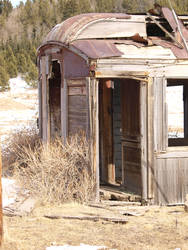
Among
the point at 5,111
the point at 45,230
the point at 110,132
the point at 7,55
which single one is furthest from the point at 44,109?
the point at 7,55

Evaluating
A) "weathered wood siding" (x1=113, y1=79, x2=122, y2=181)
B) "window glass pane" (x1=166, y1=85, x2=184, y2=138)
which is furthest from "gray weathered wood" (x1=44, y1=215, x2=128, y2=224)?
"window glass pane" (x1=166, y1=85, x2=184, y2=138)

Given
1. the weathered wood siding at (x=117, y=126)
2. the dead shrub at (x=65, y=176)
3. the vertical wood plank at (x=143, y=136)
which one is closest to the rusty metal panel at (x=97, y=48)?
the vertical wood plank at (x=143, y=136)

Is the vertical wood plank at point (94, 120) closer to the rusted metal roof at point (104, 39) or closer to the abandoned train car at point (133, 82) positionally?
the abandoned train car at point (133, 82)

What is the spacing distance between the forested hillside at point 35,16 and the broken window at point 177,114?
2312 centimetres

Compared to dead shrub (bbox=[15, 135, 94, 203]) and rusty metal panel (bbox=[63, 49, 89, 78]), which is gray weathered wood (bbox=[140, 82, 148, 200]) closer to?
dead shrub (bbox=[15, 135, 94, 203])

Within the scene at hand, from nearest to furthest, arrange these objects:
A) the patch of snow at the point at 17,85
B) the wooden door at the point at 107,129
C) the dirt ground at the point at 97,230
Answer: the dirt ground at the point at 97,230 → the wooden door at the point at 107,129 → the patch of snow at the point at 17,85

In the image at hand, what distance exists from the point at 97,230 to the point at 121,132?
298cm

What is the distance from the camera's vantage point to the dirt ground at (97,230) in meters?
5.97

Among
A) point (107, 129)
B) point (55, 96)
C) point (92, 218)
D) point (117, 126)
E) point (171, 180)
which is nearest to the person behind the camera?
point (92, 218)

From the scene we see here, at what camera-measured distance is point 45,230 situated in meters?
6.59

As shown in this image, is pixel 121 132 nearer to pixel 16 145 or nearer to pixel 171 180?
pixel 171 180

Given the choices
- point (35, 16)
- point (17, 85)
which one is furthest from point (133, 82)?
point (35, 16)

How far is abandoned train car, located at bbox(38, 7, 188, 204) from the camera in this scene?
7930 millimetres

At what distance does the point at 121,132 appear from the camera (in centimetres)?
926
